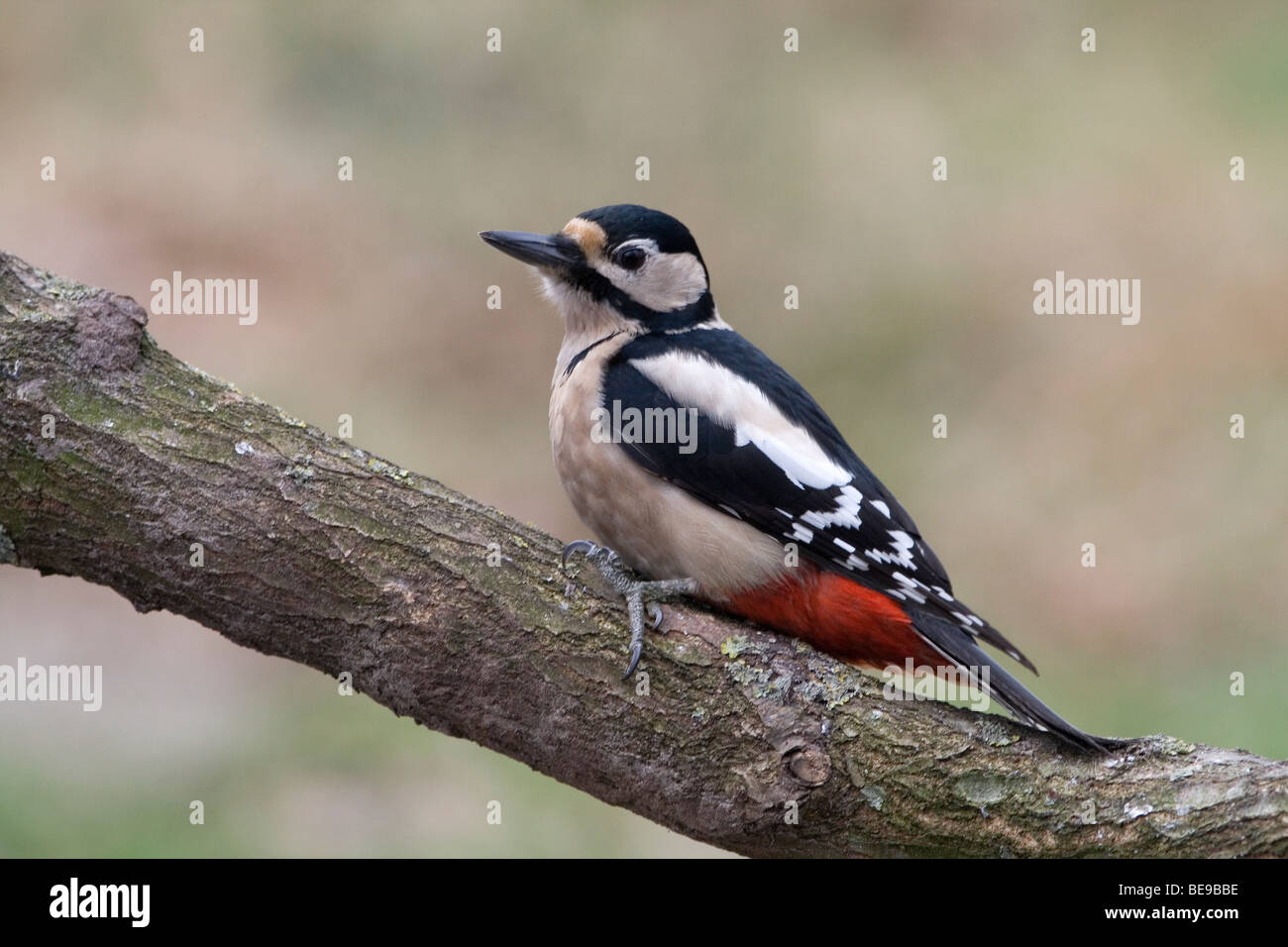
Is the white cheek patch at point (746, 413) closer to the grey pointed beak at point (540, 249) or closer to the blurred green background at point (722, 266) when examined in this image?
the grey pointed beak at point (540, 249)

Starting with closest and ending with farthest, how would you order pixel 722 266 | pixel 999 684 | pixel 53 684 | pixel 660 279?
pixel 999 684 → pixel 660 279 → pixel 53 684 → pixel 722 266

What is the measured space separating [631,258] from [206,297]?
548 centimetres

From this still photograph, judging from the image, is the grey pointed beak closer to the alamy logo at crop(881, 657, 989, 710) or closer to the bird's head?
the bird's head

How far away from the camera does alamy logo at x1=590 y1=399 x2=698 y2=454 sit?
3721mm

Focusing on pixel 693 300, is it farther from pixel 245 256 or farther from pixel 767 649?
pixel 245 256

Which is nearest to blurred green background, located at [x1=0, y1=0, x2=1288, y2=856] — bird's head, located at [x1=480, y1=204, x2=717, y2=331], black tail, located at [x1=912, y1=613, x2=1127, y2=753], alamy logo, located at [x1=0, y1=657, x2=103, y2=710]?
alamy logo, located at [x1=0, y1=657, x2=103, y2=710]

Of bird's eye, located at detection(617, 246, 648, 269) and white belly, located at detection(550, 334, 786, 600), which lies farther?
bird's eye, located at detection(617, 246, 648, 269)

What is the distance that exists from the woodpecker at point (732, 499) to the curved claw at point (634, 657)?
0.09 m

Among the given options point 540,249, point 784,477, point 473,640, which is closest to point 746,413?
point 784,477

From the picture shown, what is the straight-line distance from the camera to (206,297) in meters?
8.82

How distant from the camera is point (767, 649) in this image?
129 inches

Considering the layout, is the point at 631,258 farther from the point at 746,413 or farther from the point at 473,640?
the point at 473,640

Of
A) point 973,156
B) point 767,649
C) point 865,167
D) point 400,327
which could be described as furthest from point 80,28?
point 767,649

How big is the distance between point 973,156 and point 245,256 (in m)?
5.29
